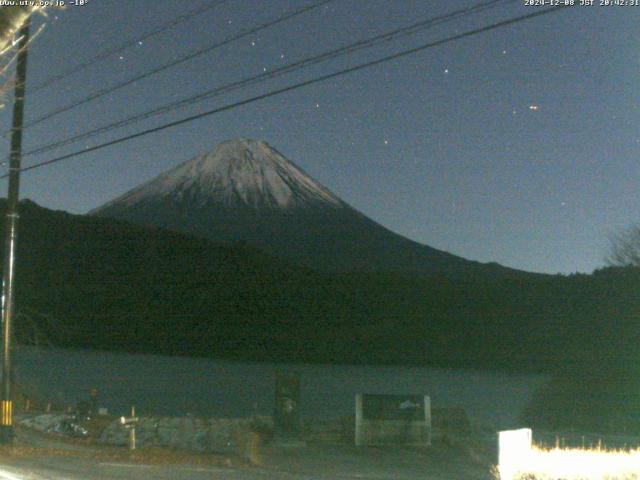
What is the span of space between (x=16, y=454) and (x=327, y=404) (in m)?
24.2

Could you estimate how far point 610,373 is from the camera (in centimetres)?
4122

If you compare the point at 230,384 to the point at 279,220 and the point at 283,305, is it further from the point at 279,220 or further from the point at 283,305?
the point at 279,220

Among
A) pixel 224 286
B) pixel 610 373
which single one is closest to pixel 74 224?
pixel 224 286

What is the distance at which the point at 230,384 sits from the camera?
1873 inches

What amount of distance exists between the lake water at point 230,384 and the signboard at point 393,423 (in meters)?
13.2

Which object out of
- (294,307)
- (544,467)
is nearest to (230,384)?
(294,307)

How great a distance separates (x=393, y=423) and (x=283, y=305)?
59.5 metres

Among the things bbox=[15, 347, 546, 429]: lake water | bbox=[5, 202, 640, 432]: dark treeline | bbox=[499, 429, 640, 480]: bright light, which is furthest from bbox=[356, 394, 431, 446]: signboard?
bbox=[5, 202, 640, 432]: dark treeline

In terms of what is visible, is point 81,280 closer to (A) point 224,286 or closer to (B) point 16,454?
(A) point 224,286

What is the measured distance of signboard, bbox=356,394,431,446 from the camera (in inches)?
705

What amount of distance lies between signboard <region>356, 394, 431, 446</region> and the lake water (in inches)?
519

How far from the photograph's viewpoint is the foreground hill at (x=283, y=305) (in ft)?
196

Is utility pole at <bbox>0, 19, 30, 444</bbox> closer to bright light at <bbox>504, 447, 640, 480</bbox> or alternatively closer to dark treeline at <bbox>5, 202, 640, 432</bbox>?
bright light at <bbox>504, 447, 640, 480</bbox>

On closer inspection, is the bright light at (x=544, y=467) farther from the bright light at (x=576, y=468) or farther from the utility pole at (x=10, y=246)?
the utility pole at (x=10, y=246)
